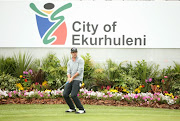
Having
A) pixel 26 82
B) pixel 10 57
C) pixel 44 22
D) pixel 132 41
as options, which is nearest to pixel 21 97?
pixel 26 82

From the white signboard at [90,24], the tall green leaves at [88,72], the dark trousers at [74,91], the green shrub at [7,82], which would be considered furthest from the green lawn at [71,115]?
the white signboard at [90,24]

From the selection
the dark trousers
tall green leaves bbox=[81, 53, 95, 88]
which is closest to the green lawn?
the dark trousers

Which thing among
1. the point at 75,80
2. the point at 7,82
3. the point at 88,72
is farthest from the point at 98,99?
the point at 7,82

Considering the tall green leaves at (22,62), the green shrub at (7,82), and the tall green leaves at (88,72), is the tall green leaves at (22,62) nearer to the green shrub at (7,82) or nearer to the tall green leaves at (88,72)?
the green shrub at (7,82)

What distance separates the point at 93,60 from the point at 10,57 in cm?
360

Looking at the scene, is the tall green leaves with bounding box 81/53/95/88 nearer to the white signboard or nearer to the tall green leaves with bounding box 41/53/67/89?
the tall green leaves with bounding box 41/53/67/89

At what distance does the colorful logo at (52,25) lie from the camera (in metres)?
13.5

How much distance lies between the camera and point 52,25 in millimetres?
13539

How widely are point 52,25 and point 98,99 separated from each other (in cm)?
426

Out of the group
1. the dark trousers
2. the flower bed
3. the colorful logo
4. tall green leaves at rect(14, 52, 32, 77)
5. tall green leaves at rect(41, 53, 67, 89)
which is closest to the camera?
the dark trousers

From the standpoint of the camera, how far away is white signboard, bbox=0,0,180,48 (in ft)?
44.3

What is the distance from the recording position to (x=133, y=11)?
13.6m

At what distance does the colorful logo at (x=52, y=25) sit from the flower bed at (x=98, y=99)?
2.92 metres

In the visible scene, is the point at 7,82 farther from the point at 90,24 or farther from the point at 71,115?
the point at 71,115
